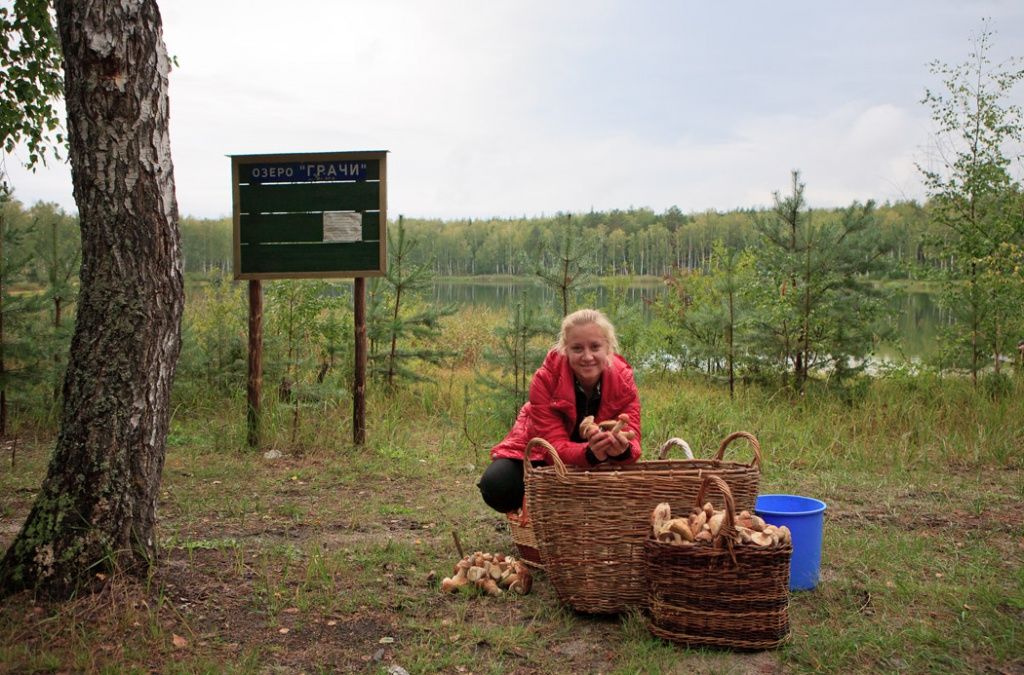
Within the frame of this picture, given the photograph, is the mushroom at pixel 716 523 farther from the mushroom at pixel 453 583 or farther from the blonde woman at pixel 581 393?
the mushroom at pixel 453 583

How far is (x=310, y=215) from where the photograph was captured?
741cm

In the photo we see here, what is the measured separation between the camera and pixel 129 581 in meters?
3.84

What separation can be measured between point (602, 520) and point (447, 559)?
4.07ft

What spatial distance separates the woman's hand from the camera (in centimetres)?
402

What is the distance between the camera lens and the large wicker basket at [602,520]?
389 centimetres

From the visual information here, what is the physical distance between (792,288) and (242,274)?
5.80m

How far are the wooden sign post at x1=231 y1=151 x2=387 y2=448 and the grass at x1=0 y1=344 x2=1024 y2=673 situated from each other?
1.49 metres

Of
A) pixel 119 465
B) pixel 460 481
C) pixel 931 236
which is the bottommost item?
pixel 460 481

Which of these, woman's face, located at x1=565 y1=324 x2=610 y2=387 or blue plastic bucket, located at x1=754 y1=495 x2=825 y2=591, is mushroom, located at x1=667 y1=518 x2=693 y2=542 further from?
woman's face, located at x1=565 y1=324 x2=610 y2=387

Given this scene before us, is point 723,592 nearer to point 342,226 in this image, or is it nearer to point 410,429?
point 342,226

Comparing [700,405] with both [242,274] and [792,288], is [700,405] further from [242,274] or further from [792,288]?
[242,274]

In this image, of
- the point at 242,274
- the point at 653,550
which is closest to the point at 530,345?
the point at 242,274

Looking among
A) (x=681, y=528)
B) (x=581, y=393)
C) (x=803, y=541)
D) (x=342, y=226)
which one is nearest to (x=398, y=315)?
(x=342, y=226)

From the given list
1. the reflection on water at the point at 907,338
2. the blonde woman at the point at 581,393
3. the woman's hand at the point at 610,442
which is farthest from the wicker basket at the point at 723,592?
the reflection on water at the point at 907,338
